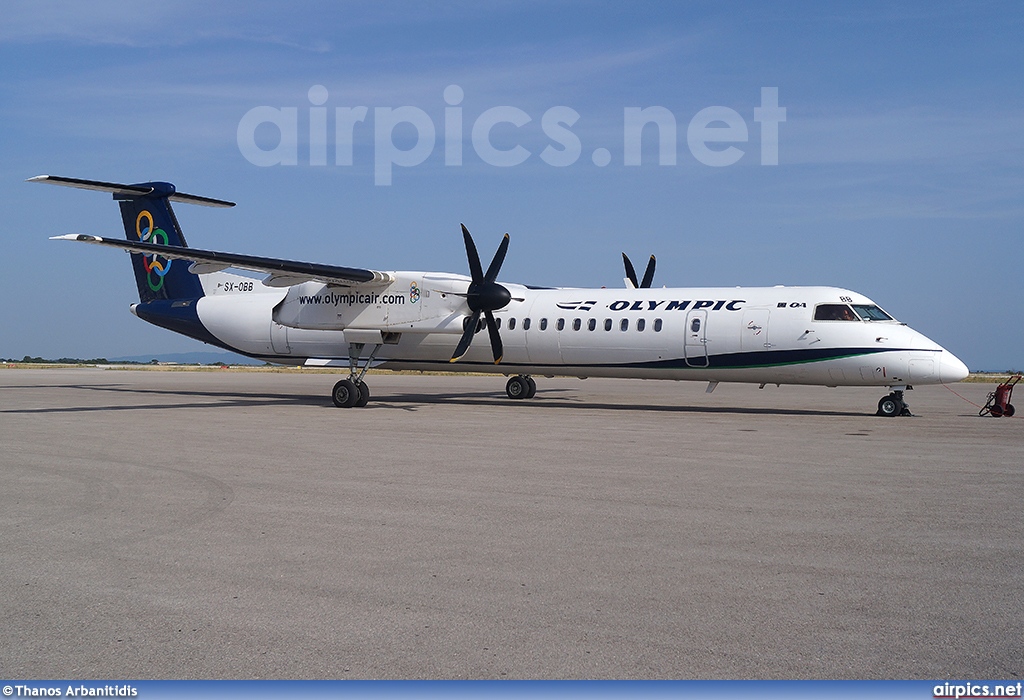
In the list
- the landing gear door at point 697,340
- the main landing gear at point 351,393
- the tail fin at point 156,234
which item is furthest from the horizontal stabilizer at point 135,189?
the landing gear door at point 697,340

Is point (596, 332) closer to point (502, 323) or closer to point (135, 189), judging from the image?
point (502, 323)

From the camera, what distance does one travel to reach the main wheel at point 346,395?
23.2 metres

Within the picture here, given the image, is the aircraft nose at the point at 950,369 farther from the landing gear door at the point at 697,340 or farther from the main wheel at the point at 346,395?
the main wheel at the point at 346,395

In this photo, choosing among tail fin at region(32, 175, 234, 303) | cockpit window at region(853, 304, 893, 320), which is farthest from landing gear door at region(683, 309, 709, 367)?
tail fin at region(32, 175, 234, 303)

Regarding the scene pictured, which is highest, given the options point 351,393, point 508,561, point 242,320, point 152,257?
point 152,257

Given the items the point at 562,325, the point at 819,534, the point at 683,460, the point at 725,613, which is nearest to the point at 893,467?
the point at 683,460

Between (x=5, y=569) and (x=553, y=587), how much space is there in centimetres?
387

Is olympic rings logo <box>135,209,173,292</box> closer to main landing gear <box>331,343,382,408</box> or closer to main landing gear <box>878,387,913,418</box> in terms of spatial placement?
main landing gear <box>331,343,382,408</box>

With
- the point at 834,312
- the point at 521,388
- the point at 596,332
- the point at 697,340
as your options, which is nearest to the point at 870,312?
the point at 834,312

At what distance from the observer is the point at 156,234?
27.9m

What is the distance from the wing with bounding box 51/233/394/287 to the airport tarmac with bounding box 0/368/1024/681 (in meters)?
8.04

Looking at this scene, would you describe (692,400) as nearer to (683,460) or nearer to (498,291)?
(498,291)

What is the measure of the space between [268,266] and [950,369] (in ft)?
53.2

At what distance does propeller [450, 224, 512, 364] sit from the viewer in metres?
23.0
